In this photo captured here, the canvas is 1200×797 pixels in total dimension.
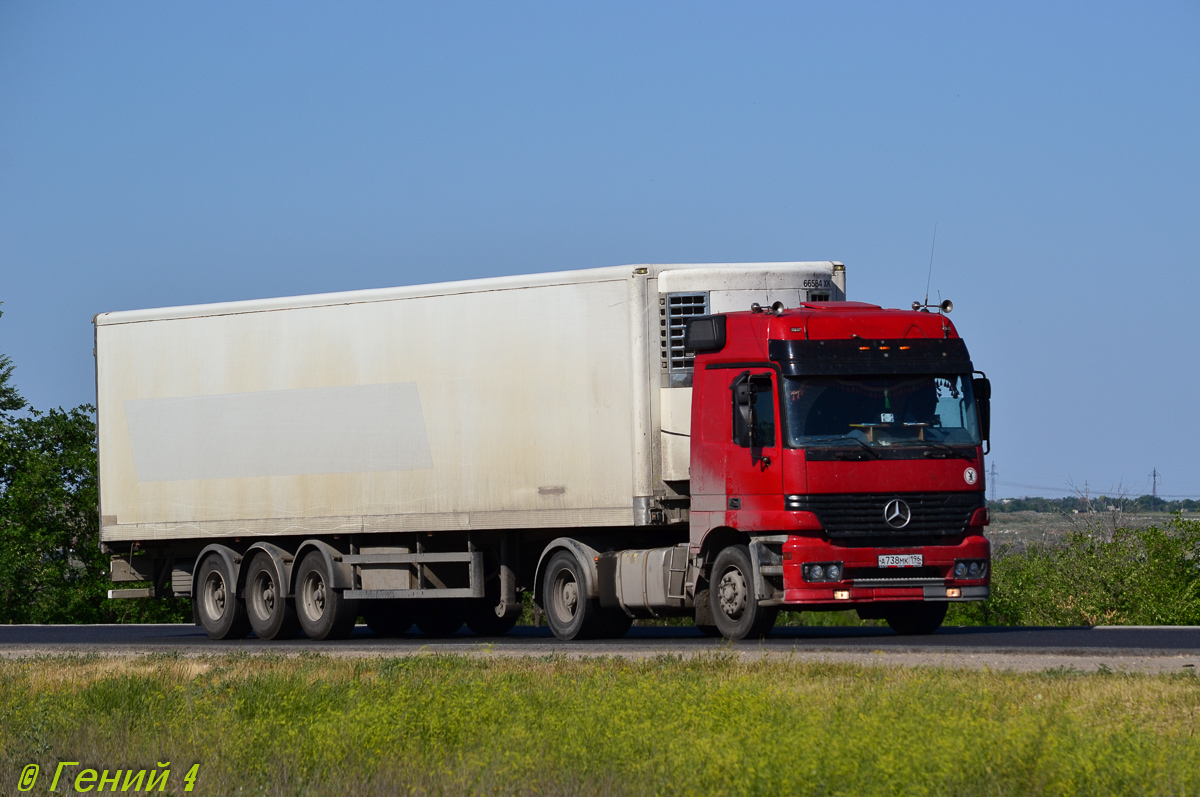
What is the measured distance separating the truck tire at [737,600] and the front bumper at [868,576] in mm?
389

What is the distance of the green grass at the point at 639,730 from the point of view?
8.54 meters

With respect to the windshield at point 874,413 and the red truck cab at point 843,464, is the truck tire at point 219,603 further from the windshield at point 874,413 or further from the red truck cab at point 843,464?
the windshield at point 874,413

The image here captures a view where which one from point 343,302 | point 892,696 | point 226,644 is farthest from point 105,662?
point 892,696

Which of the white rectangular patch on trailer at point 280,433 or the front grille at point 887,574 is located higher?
the white rectangular patch on trailer at point 280,433

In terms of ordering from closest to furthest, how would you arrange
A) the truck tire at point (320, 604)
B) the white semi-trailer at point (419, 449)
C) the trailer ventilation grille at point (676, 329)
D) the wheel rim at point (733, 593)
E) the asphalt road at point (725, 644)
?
the asphalt road at point (725, 644) < the wheel rim at point (733, 593) < the trailer ventilation grille at point (676, 329) < the white semi-trailer at point (419, 449) < the truck tire at point (320, 604)

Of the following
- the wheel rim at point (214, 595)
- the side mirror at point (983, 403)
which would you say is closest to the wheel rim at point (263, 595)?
the wheel rim at point (214, 595)

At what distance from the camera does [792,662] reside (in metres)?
14.0

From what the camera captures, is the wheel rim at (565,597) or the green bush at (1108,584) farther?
the green bush at (1108,584)

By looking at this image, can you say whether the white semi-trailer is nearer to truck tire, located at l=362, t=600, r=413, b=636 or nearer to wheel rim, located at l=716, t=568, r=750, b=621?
truck tire, located at l=362, t=600, r=413, b=636

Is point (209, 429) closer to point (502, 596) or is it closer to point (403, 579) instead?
point (403, 579)

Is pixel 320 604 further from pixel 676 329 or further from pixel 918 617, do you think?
pixel 918 617

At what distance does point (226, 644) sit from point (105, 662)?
451 cm

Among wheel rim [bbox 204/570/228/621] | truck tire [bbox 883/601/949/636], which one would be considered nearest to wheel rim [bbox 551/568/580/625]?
truck tire [bbox 883/601/949/636]

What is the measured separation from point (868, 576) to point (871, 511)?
665 millimetres
